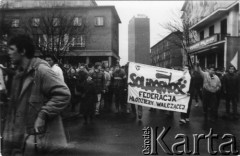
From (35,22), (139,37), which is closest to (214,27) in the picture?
(139,37)

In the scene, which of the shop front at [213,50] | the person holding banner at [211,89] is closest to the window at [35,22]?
the shop front at [213,50]

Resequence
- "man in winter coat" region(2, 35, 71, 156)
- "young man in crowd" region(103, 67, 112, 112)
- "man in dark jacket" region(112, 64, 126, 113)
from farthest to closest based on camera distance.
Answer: "young man in crowd" region(103, 67, 112, 112) < "man in dark jacket" region(112, 64, 126, 113) < "man in winter coat" region(2, 35, 71, 156)

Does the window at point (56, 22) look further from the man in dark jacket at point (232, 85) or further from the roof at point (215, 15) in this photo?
the man in dark jacket at point (232, 85)

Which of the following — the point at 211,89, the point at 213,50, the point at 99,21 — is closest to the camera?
the point at 211,89

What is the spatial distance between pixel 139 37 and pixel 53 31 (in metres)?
8.08

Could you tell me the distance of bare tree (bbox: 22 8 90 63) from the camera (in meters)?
17.2

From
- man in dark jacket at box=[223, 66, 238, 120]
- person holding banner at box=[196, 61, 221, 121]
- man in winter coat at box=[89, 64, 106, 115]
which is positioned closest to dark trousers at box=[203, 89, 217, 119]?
person holding banner at box=[196, 61, 221, 121]

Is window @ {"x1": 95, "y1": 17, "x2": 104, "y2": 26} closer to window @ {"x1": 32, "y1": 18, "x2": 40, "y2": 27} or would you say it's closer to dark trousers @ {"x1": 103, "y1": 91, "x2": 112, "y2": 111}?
window @ {"x1": 32, "y1": 18, "x2": 40, "y2": 27}

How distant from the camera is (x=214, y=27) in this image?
87.2 feet

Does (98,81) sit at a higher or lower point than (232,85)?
higher

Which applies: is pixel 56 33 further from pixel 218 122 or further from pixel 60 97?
pixel 60 97

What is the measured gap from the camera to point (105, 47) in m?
34.9

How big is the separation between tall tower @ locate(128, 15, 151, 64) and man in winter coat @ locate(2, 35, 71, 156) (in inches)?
770

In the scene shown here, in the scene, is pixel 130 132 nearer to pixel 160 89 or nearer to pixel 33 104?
pixel 160 89
